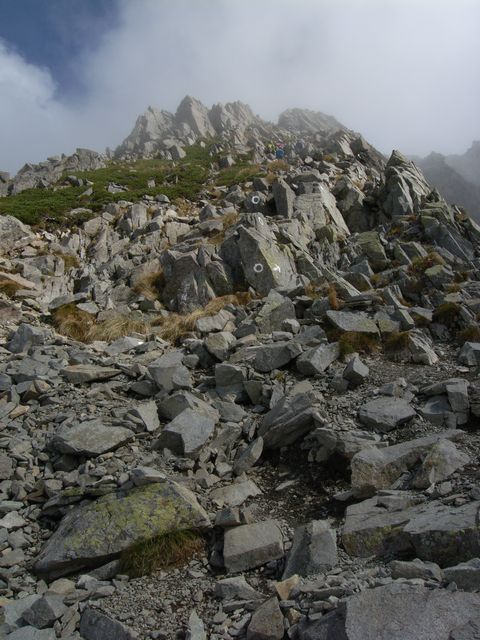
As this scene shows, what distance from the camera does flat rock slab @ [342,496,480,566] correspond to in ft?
14.6

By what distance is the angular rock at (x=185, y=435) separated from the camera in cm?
804

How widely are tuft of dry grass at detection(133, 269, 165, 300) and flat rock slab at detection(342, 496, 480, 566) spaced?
14.9 metres

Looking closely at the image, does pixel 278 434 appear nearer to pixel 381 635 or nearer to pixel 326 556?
pixel 326 556

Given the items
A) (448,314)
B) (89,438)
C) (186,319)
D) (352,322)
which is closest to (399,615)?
(89,438)

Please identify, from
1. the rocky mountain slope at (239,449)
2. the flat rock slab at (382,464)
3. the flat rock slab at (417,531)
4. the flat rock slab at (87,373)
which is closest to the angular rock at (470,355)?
the rocky mountain slope at (239,449)

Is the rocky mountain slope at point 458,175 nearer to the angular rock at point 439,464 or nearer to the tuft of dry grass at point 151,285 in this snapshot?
the tuft of dry grass at point 151,285

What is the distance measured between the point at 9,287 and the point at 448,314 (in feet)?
55.0

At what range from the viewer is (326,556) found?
5.17 m

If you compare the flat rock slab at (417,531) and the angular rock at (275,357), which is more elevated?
the angular rock at (275,357)

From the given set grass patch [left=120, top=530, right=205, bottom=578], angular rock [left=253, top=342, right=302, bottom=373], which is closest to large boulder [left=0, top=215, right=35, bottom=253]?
angular rock [left=253, top=342, right=302, bottom=373]

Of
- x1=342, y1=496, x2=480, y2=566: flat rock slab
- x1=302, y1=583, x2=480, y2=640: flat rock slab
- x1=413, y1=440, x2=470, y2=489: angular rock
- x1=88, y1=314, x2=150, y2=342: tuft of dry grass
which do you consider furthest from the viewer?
x1=88, y1=314, x2=150, y2=342: tuft of dry grass

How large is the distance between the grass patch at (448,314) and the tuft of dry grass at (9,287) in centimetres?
1617

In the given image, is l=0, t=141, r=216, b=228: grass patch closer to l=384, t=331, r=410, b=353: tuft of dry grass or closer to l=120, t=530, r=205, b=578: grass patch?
l=384, t=331, r=410, b=353: tuft of dry grass

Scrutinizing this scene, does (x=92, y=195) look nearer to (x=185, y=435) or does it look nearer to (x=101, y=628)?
(x=185, y=435)
